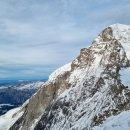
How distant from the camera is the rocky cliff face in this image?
106625 mm

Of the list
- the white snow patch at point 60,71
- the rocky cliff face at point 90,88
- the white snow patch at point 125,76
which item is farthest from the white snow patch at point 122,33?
the white snow patch at point 60,71

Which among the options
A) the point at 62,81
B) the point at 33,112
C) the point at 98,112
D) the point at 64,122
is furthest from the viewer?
the point at 33,112

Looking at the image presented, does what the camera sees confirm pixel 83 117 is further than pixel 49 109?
No

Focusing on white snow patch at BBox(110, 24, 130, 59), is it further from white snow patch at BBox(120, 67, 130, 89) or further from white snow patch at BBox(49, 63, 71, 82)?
white snow patch at BBox(49, 63, 71, 82)

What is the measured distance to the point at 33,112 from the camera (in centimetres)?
15488

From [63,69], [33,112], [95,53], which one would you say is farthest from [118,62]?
[33,112]

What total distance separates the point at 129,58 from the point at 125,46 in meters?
7.60

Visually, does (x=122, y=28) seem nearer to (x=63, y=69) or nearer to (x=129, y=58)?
(x=129, y=58)

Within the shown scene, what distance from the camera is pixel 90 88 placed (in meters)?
121

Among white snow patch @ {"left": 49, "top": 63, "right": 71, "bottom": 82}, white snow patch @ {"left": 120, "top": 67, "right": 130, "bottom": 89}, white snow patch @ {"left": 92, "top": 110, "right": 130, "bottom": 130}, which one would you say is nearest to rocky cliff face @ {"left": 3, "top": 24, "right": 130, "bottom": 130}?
white snow patch @ {"left": 49, "top": 63, "right": 71, "bottom": 82}

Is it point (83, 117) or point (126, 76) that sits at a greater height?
point (126, 76)

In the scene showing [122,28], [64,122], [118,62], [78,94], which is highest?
[122,28]

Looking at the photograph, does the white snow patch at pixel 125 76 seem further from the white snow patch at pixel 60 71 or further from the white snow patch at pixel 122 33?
the white snow patch at pixel 60 71

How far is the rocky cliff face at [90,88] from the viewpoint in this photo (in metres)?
107
